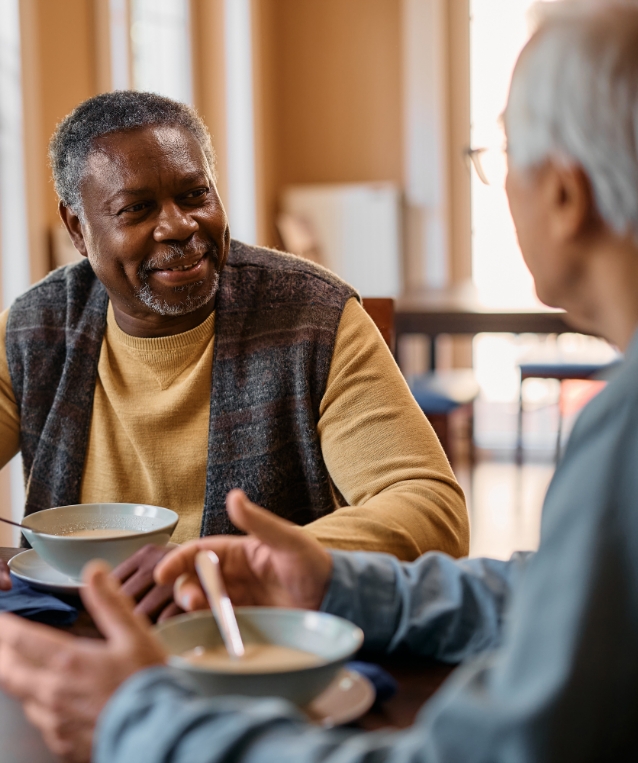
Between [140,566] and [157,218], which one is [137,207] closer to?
[157,218]

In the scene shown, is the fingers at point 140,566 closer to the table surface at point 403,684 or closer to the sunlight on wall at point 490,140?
the table surface at point 403,684

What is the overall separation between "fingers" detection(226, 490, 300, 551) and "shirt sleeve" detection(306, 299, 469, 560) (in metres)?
0.20

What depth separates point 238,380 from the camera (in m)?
1.48

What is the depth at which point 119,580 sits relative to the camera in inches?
37.0

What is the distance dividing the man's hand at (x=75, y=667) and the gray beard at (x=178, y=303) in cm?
81

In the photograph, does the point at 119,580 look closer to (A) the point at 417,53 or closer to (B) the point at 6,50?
(B) the point at 6,50

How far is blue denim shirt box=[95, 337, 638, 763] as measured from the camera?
0.54 metres

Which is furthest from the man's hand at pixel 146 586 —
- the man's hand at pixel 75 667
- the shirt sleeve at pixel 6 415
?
the shirt sleeve at pixel 6 415

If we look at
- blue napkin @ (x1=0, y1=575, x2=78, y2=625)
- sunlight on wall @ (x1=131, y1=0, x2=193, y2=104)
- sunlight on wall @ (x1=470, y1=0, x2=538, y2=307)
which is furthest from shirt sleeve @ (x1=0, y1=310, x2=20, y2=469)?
sunlight on wall @ (x1=470, y1=0, x2=538, y2=307)

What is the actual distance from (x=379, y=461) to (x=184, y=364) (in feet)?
1.27

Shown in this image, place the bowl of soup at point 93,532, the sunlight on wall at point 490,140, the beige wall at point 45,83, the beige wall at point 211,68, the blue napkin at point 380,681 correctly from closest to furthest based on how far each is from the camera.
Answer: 1. the blue napkin at point 380,681
2. the bowl of soup at point 93,532
3. the beige wall at point 45,83
4. the beige wall at point 211,68
5. the sunlight on wall at point 490,140

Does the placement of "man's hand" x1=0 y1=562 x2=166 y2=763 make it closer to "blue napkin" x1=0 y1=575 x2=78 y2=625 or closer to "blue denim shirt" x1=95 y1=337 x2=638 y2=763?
"blue denim shirt" x1=95 y1=337 x2=638 y2=763

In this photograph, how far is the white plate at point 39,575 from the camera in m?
1.00

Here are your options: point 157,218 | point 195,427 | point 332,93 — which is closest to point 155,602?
point 195,427
